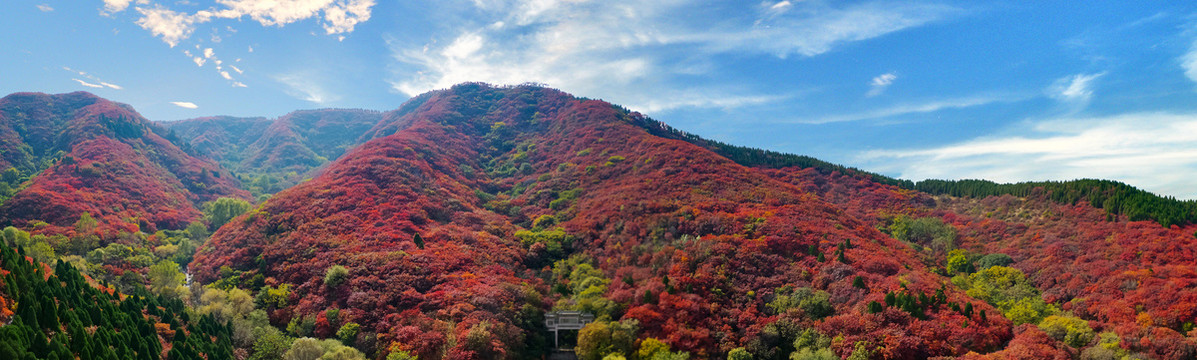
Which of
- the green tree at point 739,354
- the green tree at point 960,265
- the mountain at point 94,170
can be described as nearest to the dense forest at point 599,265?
the green tree at point 739,354

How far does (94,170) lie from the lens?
9050 centimetres

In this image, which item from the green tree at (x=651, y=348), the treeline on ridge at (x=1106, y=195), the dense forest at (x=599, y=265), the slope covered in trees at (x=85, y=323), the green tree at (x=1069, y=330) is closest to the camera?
the slope covered in trees at (x=85, y=323)

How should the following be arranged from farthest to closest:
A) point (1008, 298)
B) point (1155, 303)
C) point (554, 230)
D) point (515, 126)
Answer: point (515, 126) < point (554, 230) < point (1008, 298) < point (1155, 303)

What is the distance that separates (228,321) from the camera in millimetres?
45750

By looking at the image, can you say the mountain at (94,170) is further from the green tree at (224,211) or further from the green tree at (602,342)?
the green tree at (602,342)

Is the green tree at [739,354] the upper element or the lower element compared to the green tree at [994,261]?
lower

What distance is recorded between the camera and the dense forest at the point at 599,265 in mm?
40344

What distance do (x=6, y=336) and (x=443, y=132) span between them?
11219cm

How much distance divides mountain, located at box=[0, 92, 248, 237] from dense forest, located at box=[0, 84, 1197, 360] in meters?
0.67

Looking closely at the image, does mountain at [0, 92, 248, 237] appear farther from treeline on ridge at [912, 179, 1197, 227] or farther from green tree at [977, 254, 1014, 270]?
treeline on ridge at [912, 179, 1197, 227]

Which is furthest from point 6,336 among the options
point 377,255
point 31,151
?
point 31,151

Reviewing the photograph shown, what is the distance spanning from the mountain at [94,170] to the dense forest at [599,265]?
67 cm

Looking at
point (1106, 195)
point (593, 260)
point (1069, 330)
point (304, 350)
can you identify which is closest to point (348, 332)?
point (304, 350)

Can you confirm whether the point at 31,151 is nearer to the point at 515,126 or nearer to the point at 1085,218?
the point at 515,126
